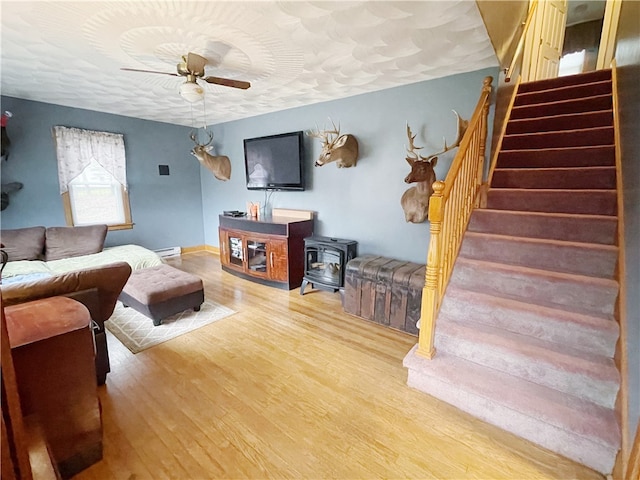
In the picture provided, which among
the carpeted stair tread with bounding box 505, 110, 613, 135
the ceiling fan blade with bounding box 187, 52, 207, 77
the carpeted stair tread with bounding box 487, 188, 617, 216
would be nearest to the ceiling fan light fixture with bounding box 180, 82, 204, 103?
the ceiling fan blade with bounding box 187, 52, 207, 77

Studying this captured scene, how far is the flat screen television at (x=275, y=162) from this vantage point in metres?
4.14

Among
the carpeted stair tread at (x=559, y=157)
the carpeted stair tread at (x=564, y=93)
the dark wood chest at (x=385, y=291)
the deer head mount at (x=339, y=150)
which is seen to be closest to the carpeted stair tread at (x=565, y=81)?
the carpeted stair tread at (x=564, y=93)

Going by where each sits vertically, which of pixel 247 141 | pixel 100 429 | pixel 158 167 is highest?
pixel 247 141

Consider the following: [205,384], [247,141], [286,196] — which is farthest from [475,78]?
[205,384]

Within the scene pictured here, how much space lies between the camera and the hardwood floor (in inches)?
58.7

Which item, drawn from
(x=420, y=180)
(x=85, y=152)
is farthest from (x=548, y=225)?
(x=85, y=152)

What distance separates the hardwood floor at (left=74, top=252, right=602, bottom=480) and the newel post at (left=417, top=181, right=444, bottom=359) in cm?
36

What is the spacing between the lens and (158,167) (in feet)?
17.7

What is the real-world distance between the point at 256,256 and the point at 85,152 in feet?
10.3

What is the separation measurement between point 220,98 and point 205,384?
342cm

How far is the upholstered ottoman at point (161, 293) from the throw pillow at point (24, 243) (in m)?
1.60

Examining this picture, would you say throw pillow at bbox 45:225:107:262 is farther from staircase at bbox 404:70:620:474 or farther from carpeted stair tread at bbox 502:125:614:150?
carpeted stair tread at bbox 502:125:614:150

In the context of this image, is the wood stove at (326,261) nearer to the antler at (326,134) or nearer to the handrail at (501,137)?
the antler at (326,134)

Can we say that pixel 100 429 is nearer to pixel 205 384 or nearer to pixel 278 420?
pixel 205 384
